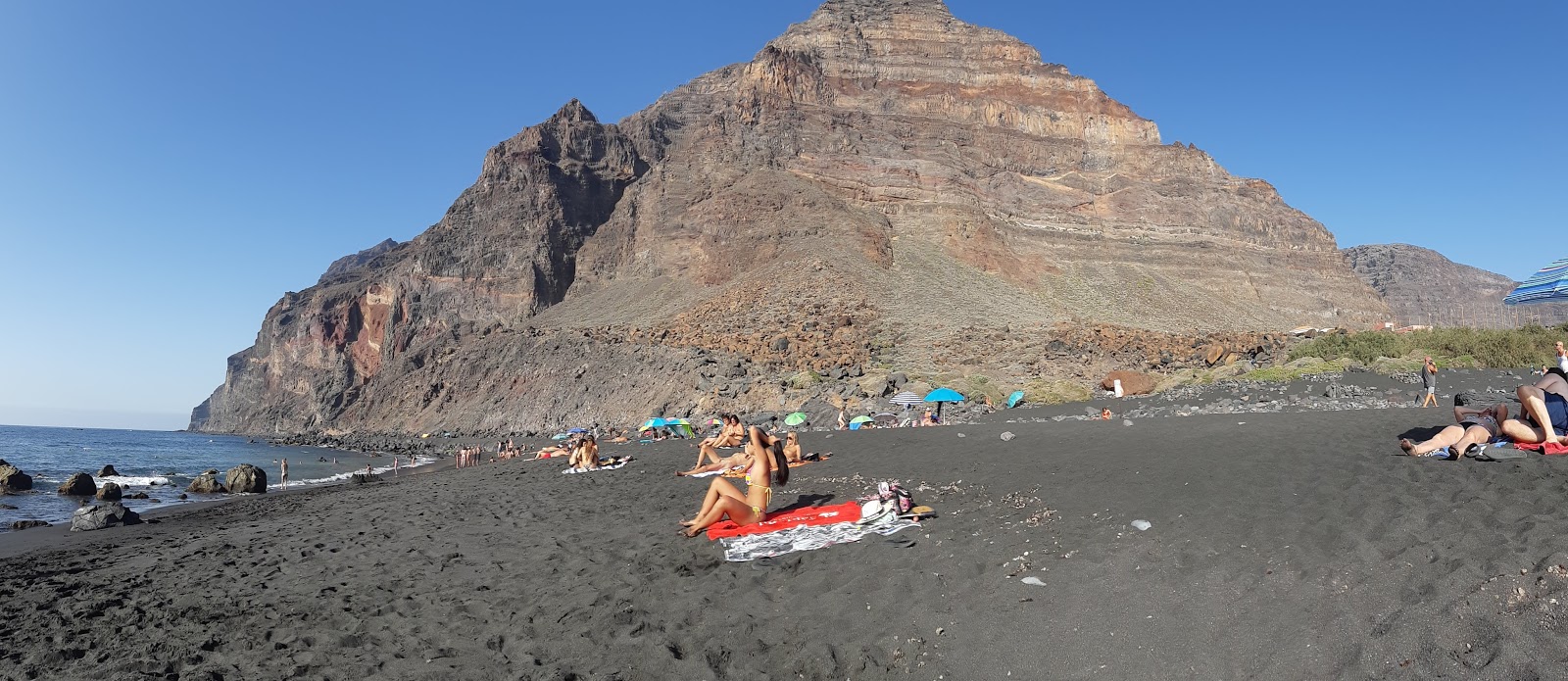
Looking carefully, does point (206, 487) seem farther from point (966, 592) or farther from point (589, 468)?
point (966, 592)

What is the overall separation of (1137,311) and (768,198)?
31.4m

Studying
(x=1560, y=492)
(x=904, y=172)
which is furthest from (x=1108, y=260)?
(x=1560, y=492)

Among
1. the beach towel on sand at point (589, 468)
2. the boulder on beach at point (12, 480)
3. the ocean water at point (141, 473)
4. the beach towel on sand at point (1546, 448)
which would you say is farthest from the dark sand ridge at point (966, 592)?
the boulder on beach at point (12, 480)

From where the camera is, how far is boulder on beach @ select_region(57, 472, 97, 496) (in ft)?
69.1

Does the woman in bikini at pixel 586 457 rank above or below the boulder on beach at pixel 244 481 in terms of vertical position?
above

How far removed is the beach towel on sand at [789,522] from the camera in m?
8.26

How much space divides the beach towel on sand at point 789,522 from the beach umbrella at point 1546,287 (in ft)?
118

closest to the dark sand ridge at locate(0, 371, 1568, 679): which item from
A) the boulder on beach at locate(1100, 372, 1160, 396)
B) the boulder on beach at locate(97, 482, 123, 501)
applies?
the boulder on beach at locate(97, 482, 123, 501)

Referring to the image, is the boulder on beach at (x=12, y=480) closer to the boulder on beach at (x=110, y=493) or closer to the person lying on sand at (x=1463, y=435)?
the boulder on beach at (x=110, y=493)

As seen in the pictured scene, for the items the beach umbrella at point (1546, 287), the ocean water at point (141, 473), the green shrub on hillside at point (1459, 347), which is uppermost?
the beach umbrella at point (1546, 287)

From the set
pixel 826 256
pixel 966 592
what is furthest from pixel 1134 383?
pixel 826 256

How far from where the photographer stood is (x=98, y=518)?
13.9m

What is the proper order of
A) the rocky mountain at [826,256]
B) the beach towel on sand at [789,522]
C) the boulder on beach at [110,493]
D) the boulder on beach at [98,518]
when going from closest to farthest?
the beach towel on sand at [789,522] → the boulder on beach at [98,518] → the boulder on beach at [110,493] → the rocky mountain at [826,256]

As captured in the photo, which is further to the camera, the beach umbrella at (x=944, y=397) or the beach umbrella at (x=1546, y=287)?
the beach umbrella at (x=1546, y=287)
